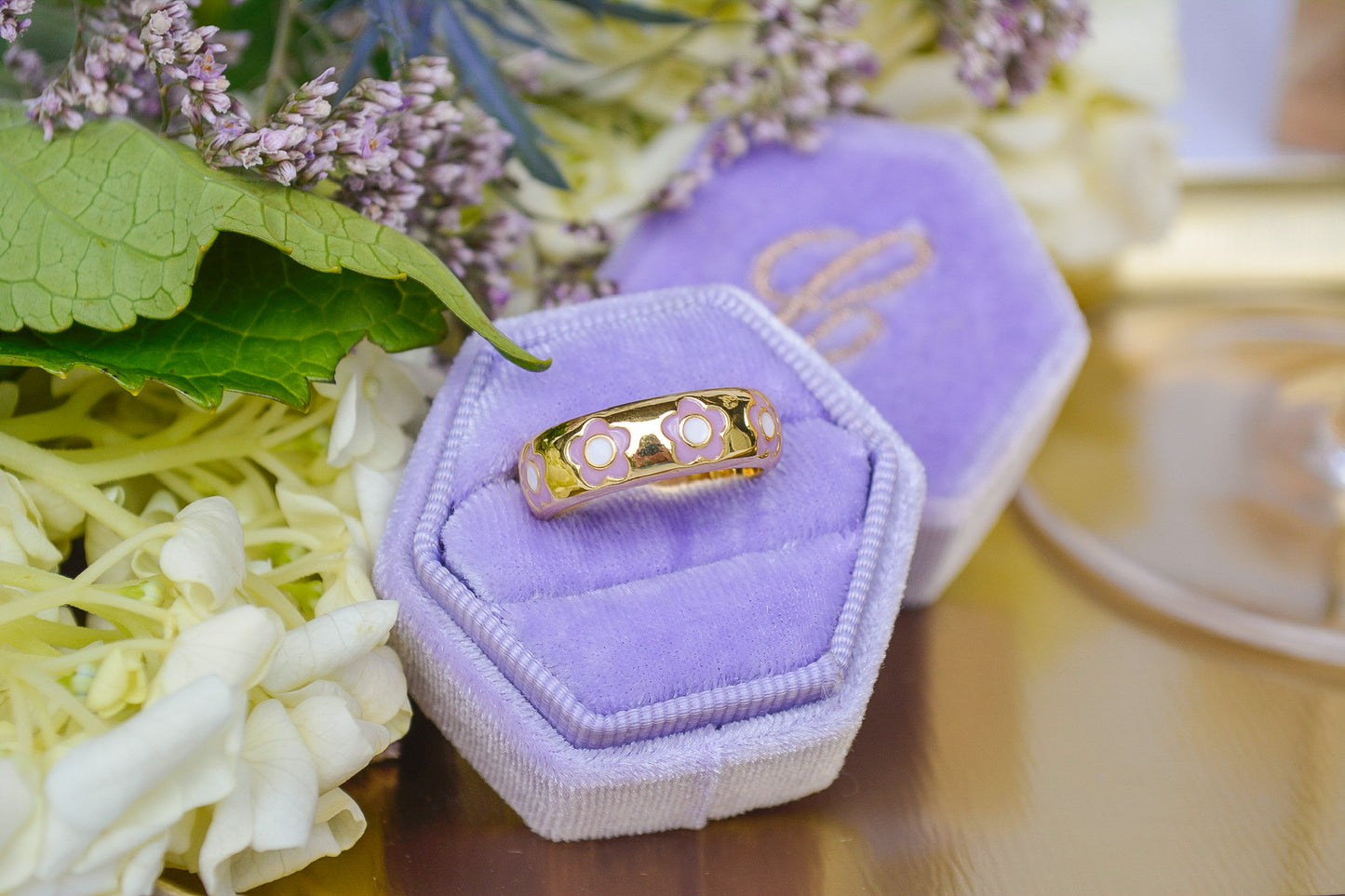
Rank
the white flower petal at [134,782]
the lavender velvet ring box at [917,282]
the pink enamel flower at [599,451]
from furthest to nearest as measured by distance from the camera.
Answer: the lavender velvet ring box at [917,282], the pink enamel flower at [599,451], the white flower petal at [134,782]

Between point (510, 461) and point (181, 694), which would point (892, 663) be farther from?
point (181, 694)

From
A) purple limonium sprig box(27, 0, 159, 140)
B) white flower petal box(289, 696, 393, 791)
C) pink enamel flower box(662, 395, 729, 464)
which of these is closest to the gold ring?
pink enamel flower box(662, 395, 729, 464)

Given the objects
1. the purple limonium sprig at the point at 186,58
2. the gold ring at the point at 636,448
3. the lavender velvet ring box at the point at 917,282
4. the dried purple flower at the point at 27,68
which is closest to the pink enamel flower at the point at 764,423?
the gold ring at the point at 636,448

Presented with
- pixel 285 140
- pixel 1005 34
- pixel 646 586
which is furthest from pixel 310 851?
pixel 1005 34

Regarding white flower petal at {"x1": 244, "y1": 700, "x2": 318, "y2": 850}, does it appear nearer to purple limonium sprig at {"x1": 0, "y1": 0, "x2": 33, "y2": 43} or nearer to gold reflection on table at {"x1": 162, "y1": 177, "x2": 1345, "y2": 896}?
gold reflection on table at {"x1": 162, "y1": 177, "x2": 1345, "y2": 896}

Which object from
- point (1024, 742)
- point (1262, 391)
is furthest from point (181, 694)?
point (1262, 391)

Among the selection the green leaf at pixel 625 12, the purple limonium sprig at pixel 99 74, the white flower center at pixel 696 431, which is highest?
the purple limonium sprig at pixel 99 74

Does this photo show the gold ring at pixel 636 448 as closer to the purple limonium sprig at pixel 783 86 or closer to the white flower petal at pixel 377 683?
the white flower petal at pixel 377 683

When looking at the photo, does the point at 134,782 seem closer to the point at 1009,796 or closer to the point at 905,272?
the point at 1009,796
